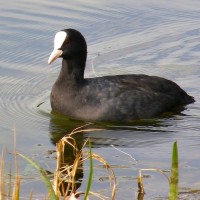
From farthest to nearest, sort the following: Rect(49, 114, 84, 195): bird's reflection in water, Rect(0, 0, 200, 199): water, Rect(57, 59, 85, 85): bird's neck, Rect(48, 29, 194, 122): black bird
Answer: Rect(57, 59, 85, 85): bird's neck < Rect(48, 29, 194, 122): black bird < Rect(49, 114, 84, 195): bird's reflection in water < Rect(0, 0, 200, 199): water

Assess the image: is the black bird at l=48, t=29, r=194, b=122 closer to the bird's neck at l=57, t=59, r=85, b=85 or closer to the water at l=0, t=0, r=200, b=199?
the bird's neck at l=57, t=59, r=85, b=85

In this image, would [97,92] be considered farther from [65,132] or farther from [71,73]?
[65,132]

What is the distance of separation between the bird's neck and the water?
1.22ft

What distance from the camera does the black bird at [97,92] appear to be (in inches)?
328

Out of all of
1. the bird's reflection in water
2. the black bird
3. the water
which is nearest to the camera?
the water

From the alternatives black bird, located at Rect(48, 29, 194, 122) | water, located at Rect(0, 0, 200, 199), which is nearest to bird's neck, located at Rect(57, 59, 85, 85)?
black bird, located at Rect(48, 29, 194, 122)

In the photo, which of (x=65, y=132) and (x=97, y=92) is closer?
(x=65, y=132)

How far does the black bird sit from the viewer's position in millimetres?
8320

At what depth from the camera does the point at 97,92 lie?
8398 mm

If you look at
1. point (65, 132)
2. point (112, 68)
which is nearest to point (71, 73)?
point (65, 132)

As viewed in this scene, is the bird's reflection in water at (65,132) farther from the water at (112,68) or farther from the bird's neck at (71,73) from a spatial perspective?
the bird's neck at (71,73)

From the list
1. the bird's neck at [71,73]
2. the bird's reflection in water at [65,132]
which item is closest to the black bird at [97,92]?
the bird's neck at [71,73]

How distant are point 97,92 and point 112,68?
1459 mm

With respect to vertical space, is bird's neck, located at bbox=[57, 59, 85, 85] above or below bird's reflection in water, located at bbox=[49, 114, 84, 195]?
above
